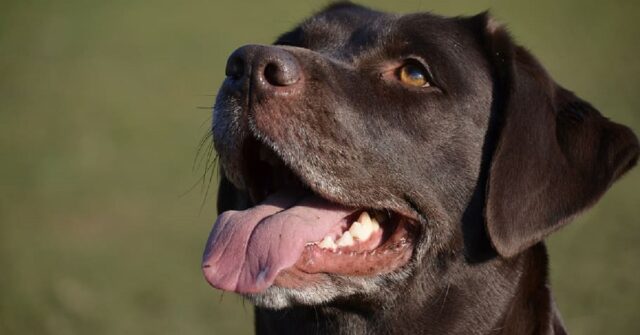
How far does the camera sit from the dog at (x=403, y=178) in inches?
165

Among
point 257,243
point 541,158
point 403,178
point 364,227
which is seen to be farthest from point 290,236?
point 541,158

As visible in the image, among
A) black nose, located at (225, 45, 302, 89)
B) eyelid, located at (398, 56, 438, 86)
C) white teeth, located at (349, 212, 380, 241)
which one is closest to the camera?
black nose, located at (225, 45, 302, 89)

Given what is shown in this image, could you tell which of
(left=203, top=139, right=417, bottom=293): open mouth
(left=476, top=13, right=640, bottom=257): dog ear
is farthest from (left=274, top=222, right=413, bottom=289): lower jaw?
(left=476, top=13, right=640, bottom=257): dog ear

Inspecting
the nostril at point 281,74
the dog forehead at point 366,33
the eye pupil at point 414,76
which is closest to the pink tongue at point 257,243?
the nostril at point 281,74

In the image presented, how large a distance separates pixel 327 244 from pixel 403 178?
1.24ft

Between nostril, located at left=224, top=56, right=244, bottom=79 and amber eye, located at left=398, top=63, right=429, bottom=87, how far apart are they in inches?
28.4

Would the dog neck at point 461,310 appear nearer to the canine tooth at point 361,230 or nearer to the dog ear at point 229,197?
the canine tooth at point 361,230

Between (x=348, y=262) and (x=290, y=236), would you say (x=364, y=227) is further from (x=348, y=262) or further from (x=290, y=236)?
(x=290, y=236)

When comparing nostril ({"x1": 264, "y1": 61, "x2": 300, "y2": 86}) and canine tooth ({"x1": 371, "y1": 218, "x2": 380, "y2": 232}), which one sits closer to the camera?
nostril ({"x1": 264, "y1": 61, "x2": 300, "y2": 86})

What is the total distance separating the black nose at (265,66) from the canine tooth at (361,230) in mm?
632

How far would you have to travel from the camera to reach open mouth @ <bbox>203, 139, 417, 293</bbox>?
416 cm

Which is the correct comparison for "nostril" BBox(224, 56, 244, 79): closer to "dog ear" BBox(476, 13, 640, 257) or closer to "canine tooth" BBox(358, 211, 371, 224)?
"canine tooth" BBox(358, 211, 371, 224)

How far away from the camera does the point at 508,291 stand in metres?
4.66

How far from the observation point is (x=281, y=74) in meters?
4.14
